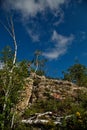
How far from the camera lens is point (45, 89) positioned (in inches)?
1395

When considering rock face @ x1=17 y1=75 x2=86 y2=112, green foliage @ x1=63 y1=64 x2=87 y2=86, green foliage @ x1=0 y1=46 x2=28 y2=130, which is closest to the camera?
green foliage @ x1=0 y1=46 x2=28 y2=130

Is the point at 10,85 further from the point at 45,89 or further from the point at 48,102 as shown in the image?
the point at 45,89

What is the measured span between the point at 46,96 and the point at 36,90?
6.60 ft

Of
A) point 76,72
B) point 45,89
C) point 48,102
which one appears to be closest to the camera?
point 48,102

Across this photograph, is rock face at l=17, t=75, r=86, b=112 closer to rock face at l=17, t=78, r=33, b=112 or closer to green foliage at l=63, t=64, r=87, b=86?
rock face at l=17, t=78, r=33, b=112

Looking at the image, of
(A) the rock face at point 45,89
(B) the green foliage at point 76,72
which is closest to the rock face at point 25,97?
(A) the rock face at point 45,89

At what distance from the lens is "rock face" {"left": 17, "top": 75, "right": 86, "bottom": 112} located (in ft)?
111

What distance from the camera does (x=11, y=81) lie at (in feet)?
88.7

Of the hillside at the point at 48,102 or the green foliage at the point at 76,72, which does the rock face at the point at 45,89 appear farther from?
Answer: the green foliage at the point at 76,72

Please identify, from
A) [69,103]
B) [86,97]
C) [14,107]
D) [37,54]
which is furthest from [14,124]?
A: [37,54]

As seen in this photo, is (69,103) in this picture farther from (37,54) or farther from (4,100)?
(37,54)

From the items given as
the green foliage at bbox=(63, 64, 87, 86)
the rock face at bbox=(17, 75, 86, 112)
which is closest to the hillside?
the rock face at bbox=(17, 75, 86, 112)

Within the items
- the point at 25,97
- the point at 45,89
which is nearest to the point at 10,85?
the point at 25,97

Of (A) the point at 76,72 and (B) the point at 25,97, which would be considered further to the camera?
(A) the point at 76,72
